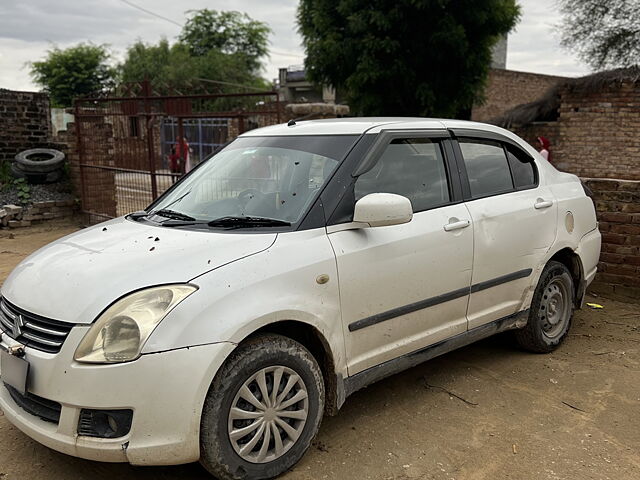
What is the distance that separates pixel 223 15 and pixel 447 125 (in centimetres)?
4993

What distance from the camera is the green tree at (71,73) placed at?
1681 inches

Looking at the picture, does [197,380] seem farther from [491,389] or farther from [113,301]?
[491,389]

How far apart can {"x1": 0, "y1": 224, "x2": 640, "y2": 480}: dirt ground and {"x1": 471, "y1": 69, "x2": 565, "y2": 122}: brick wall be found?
20.8 m

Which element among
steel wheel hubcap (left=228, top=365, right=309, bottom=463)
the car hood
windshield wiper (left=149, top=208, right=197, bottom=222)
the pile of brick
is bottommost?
the pile of brick

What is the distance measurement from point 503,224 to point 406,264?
3.21 ft

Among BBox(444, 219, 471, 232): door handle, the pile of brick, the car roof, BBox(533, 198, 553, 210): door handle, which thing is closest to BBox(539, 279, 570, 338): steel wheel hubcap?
BBox(533, 198, 553, 210): door handle

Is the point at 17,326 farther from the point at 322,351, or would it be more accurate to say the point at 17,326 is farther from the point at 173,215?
the point at 322,351

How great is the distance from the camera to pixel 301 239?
299 centimetres

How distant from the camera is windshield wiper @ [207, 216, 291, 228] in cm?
311

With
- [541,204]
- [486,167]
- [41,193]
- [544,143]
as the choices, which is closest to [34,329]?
[486,167]

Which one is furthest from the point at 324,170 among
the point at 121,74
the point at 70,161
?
the point at 121,74

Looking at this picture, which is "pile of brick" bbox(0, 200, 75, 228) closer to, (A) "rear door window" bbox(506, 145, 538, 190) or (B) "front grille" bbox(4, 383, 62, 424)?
Result: (B) "front grille" bbox(4, 383, 62, 424)

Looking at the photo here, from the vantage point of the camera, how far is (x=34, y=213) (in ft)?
35.7

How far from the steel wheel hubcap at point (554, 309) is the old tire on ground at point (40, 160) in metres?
10.1
